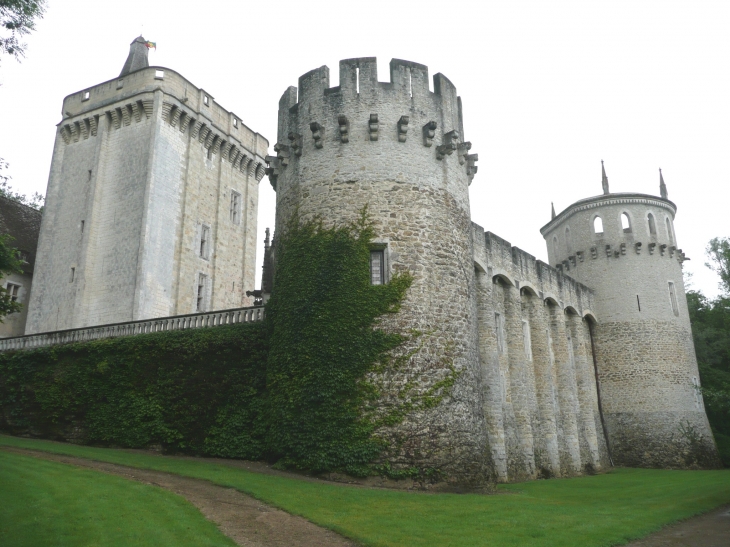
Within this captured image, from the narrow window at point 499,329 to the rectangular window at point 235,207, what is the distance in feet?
62.4

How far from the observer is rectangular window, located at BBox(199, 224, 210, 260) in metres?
33.8

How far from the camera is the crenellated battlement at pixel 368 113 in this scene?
17969 mm

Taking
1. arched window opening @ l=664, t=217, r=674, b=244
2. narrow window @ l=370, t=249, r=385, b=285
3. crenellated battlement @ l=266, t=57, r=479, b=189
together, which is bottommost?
narrow window @ l=370, t=249, r=385, b=285

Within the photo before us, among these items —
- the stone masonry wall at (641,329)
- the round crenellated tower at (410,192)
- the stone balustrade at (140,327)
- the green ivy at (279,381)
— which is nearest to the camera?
the green ivy at (279,381)

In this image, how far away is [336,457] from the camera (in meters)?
14.7

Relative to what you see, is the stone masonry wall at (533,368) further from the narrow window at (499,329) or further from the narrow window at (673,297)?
the narrow window at (673,297)

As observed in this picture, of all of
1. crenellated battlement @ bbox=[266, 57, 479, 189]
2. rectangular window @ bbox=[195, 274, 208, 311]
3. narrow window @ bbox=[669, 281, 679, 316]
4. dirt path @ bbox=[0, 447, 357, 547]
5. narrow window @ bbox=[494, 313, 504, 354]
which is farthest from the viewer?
narrow window @ bbox=[669, 281, 679, 316]

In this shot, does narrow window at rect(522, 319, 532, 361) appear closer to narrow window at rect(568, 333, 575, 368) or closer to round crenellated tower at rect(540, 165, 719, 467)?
narrow window at rect(568, 333, 575, 368)

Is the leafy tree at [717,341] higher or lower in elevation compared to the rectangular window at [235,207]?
lower

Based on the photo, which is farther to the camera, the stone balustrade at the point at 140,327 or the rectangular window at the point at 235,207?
the rectangular window at the point at 235,207

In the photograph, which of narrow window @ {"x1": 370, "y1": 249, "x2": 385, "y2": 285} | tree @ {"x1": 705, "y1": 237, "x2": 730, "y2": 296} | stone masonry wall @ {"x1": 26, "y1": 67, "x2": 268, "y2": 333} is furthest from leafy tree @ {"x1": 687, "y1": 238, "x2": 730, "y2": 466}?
stone masonry wall @ {"x1": 26, "y1": 67, "x2": 268, "y2": 333}

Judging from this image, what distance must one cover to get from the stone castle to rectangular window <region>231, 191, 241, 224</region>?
17cm

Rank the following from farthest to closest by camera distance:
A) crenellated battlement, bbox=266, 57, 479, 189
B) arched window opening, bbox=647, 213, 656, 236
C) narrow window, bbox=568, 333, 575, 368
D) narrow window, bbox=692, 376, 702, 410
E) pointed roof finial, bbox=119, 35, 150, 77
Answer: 1. pointed roof finial, bbox=119, 35, 150, 77
2. arched window opening, bbox=647, 213, 656, 236
3. narrow window, bbox=692, 376, 702, 410
4. narrow window, bbox=568, 333, 575, 368
5. crenellated battlement, bbox=266, 57, 479, 189

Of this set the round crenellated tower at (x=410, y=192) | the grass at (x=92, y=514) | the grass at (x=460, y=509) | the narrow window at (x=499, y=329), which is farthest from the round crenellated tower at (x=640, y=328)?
the grass at (x=92, y=514)
